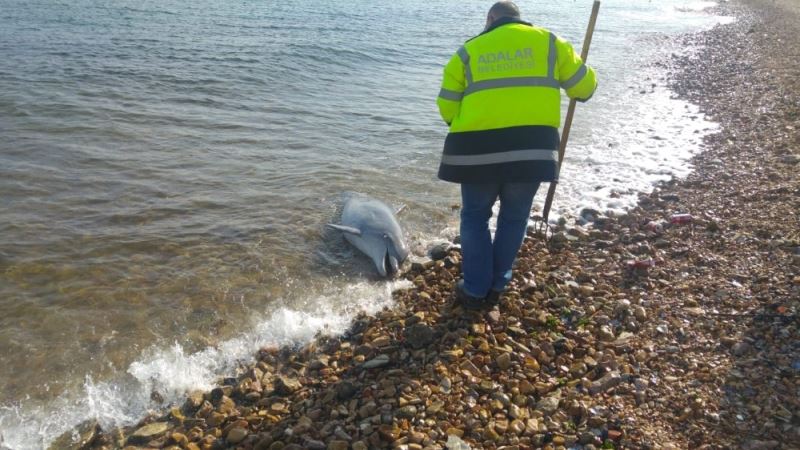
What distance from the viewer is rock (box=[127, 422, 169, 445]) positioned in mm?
4055

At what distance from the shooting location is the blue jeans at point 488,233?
4.85 meters

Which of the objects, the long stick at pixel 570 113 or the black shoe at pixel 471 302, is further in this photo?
the long stick at pixel 570 113

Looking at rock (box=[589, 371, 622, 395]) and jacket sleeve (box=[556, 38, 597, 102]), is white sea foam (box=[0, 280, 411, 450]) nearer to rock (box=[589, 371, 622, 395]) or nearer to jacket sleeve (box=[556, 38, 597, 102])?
rock (box=[589, 371, 622, 395])

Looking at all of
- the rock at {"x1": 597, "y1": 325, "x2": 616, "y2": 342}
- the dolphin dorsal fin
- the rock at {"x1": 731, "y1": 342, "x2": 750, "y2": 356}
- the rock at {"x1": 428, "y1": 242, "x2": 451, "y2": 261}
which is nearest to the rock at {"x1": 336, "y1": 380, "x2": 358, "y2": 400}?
the rock at {"x1": 597, "y1": 325, "x2": 616, "y2": 342}

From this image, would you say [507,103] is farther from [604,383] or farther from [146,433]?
[146,433]

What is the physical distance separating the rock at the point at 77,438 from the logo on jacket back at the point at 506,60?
423 cm

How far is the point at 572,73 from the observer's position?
15.2 ft

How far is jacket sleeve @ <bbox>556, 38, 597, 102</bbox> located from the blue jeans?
907 mm

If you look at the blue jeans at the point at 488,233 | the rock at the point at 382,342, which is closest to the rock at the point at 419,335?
the rock at the point at 382,342

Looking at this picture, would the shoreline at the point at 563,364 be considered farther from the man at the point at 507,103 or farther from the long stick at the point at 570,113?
the man at the point at 507,103

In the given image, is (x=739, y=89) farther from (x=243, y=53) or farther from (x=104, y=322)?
(x=104, y=322)

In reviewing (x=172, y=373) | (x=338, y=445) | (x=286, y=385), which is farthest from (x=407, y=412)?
(x=172, y=373)

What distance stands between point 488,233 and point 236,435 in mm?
2823

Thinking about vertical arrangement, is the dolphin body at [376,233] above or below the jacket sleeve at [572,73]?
A: below
